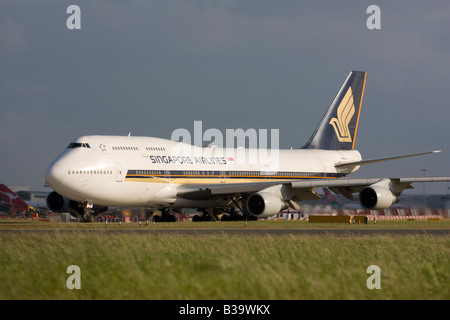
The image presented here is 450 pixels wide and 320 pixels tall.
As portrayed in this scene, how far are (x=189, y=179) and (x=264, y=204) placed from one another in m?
5.91

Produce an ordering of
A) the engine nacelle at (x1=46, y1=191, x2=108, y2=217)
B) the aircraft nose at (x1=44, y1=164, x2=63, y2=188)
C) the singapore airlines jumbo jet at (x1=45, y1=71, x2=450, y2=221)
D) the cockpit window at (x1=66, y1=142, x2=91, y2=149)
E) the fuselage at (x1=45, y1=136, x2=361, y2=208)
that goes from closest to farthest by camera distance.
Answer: the aircraft nose at (x1=44, y1=164, x2=63, y2=188) → the fuselage at (x1=45, y1=136, x2=361, y2=208) → the singapore airlines jumbo jet at (x1=45, y1=71, x2=450, y2=221) → the cockpit window at (x1=66, y1=142, x2=91, y2=149) → the engine nacelle at (x1=46, y1=191, x2=108, y2=217)

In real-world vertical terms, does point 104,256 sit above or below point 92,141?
below

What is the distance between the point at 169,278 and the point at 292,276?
253 centimetres

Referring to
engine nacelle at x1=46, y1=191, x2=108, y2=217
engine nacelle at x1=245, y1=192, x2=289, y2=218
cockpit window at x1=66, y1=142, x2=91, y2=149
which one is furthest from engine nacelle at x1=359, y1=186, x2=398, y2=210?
engine nacelle at x1=46, y1=191, x2=108, y2=217

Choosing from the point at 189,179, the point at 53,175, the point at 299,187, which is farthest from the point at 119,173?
the point at 299,187

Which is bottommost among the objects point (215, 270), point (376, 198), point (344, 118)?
point (376, 198)

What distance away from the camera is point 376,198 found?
3941 centimetres

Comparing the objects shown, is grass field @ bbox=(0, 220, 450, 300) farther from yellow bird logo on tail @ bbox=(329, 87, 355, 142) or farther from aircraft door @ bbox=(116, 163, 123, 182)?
yellow bird logo on tail @ bbox=(329, 87, 355, 142)

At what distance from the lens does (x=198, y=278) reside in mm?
14703

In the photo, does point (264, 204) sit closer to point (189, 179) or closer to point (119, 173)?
point (189, 179)

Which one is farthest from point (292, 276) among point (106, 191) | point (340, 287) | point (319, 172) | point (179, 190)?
point (319, 172)

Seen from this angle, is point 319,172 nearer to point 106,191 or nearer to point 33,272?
point 106,191

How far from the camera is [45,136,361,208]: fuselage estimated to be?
38.0 metres

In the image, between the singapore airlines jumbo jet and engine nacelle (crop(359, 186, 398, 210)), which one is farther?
engine nacelle (crop(359, 186, 398, 210))
